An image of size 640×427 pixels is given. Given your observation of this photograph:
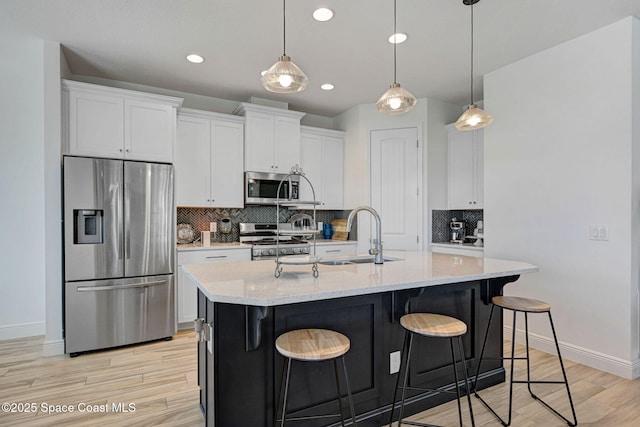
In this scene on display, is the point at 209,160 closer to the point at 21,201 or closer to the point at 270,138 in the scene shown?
the point at 270,138

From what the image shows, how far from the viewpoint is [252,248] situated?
398 cm

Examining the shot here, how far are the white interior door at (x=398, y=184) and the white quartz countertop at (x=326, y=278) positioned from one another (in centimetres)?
183

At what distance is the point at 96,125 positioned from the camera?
324 cm

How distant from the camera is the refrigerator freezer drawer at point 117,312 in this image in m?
3.04

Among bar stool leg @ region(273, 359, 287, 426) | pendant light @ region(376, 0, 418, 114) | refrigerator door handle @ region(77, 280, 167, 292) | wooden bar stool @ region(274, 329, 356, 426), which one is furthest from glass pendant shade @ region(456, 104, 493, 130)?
refrigerator door handle @ region(77, 280, 167, 292)

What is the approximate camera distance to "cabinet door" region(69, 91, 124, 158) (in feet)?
10.4

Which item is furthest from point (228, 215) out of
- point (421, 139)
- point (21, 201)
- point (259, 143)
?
point (421, 139)

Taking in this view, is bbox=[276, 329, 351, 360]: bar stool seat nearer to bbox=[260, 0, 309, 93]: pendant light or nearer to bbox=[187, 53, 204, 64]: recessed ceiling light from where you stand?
bbox=[260, 0, 309, 93]: pendant light

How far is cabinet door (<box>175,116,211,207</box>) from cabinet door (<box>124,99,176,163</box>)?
30 centimetres

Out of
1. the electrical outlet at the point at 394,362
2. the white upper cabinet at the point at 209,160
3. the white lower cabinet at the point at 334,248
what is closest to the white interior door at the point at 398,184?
the white lower cabinet at the point at 334,248

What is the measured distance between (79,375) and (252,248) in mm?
1896

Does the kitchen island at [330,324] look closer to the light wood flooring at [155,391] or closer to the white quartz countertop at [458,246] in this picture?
the light wood flooring at [155,391]

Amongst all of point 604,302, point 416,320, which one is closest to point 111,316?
point 416,320

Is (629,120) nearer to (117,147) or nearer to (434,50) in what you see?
(434,50)
